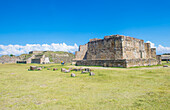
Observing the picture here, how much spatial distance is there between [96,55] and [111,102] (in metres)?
17.6

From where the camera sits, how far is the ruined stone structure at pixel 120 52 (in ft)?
49.9

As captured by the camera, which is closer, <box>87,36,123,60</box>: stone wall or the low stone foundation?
the low stone foundation

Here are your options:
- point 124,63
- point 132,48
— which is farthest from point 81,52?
point 124,63

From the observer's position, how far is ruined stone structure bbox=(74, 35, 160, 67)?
1521 centimetres

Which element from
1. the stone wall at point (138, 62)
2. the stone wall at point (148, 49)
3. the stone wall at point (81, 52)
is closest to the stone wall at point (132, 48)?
the stone wall at point (148, 49)

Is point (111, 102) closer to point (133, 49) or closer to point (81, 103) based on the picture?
point (81, 103)

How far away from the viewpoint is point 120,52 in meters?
16.9

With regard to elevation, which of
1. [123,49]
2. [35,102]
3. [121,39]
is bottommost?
[35,102]

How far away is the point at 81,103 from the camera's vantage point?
331 centimetres

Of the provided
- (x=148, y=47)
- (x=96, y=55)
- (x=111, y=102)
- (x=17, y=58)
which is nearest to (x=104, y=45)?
(x=96, y=55)

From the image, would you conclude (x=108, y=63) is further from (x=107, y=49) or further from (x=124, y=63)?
(x=107, y=49)

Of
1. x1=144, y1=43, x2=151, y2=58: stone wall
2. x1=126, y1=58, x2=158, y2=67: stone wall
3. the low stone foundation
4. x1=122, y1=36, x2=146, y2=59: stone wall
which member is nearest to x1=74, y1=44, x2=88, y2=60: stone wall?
the low stone foundation

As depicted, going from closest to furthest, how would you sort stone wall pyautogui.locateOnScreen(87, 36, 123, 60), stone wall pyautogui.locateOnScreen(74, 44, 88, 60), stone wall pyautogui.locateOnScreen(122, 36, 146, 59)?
stone wall pyautogui.locateOnScreen(122, 36, 146, 59) → stone wall pyautogui.locateOnScreen(87, 36, 123, 60) → stone wall pyautogui.locateOnScreen(74, 44, 88, 60)

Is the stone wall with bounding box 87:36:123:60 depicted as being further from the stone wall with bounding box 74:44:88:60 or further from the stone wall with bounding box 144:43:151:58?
the stone wall with bounding box 144:43:151:58
